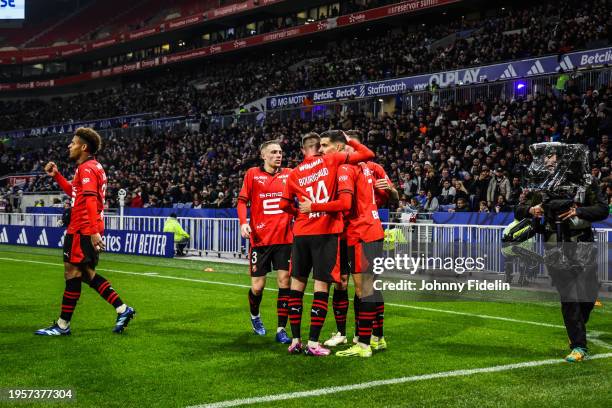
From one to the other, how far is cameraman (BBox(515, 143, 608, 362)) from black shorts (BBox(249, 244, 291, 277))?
259 centimetres

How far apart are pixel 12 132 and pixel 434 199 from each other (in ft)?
148

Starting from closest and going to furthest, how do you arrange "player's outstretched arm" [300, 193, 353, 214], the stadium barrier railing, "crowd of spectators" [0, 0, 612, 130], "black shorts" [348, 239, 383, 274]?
"player's outstretched arm" [300, 193, 353, 214] → "black shorts" [348, 239, 383, 274] → the stadium barrier railing → "crowd of spectators" [0, 0, 612, 130]

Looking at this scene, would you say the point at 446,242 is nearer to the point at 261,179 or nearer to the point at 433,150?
the point at 261,179

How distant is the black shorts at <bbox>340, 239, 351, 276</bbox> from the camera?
6.90m

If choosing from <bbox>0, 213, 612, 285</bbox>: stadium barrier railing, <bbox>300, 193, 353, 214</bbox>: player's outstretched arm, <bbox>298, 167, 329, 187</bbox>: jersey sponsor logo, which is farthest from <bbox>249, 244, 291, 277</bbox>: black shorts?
<bbox>0, 213, 612, 285</bbox>: stadium barrier railing

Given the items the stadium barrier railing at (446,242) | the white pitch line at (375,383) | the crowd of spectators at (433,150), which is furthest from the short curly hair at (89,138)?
the crowd of spectators at (433,150)

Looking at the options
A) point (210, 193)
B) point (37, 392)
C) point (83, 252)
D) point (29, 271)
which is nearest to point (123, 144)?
point (210, 193)

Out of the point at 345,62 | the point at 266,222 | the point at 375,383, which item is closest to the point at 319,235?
the point at 266,222

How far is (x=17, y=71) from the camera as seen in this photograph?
68375 mm

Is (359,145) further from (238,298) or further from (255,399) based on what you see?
(238,298)

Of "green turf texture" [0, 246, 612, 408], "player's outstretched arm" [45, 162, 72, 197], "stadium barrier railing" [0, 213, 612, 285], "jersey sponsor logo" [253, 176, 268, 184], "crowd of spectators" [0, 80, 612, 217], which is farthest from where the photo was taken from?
"crowd of spectators" [0, 80, 612, 217]

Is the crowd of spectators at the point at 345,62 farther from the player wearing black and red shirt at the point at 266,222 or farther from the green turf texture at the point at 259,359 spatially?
the player wearing black and red shirt at the point at 266,222

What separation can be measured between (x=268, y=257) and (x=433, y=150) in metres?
15.3

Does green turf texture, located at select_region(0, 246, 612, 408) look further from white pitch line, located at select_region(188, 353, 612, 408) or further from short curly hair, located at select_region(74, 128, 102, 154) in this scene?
short curly hair, located at select_region(74, 128, 102, 154)
